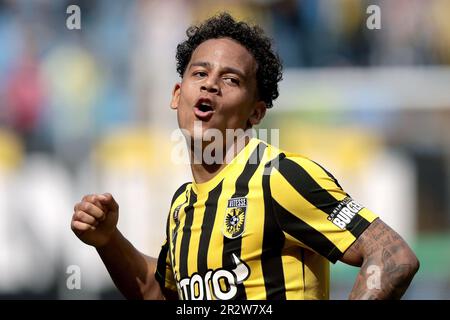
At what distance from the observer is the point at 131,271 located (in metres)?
4.18

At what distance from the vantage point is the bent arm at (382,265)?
3.13 meters

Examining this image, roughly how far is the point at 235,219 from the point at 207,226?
0.16 meters

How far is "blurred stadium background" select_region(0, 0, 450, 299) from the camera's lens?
873 centimetres

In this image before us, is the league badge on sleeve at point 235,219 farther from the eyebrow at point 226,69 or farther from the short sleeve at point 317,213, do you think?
the eyebrow at point 226,69

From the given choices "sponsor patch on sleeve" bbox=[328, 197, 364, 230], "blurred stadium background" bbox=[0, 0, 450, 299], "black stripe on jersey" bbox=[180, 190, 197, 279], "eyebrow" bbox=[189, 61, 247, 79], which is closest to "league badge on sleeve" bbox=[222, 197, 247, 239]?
"black stripe on jersey" bbox=[180, 190, 197, 279]

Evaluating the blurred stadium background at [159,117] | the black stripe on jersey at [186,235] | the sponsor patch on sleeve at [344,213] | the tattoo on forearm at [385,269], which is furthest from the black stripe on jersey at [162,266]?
the blurred stadium background at [159,117]

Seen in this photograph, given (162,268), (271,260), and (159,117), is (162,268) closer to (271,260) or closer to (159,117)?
(271,260)

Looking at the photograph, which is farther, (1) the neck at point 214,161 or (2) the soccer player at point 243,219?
(1) the neck at point 214,161

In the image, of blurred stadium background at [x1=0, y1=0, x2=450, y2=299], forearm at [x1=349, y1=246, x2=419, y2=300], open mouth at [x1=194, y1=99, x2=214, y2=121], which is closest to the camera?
forearm at [x1=349, y1=246, x2=419, y2=300]

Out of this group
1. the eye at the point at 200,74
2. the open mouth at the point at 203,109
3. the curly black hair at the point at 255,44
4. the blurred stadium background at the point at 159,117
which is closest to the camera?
the open mouth at the point at 203,109

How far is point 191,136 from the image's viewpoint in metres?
3.81

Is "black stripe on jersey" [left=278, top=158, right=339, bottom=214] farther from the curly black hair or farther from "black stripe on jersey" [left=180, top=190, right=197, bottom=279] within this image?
the curly black hair
